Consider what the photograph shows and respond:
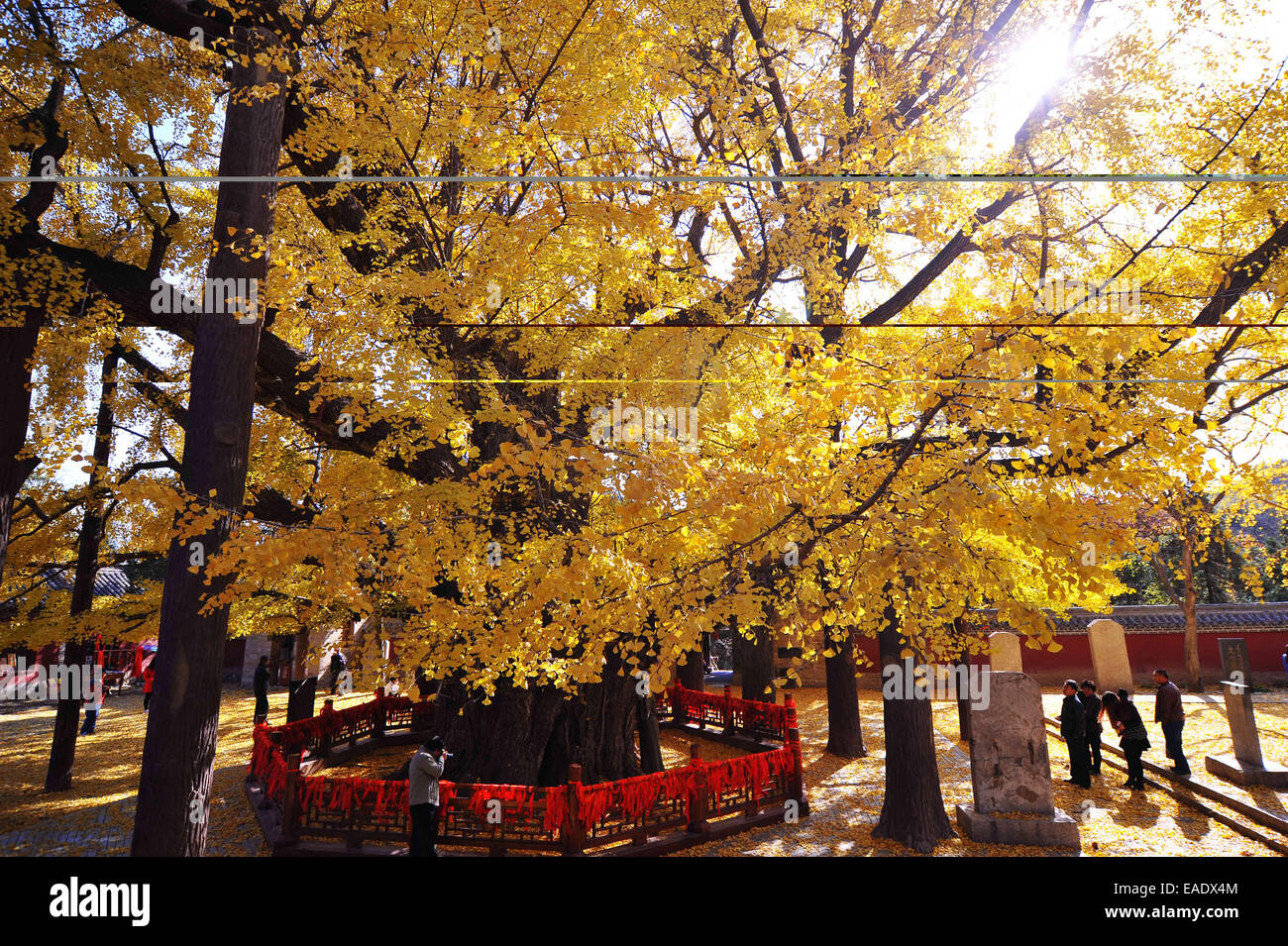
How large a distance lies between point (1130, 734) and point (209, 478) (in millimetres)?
13470

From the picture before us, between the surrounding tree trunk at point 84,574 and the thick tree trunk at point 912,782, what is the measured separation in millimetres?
13497

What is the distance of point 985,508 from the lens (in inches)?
179

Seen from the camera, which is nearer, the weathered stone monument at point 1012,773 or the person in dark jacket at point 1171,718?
the weathered stone monument at point 1012,773

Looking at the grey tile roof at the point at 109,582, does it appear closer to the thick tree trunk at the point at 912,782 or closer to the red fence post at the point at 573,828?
the red fence post at the point at 573,828

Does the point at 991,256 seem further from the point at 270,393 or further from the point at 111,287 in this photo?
the point at 111,287

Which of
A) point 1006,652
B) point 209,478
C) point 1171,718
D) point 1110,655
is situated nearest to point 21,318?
point 209,478

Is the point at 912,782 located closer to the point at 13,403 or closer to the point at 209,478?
the point at 209,478

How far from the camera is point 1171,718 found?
1150 cm

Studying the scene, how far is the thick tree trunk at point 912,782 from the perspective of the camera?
29.8 ft

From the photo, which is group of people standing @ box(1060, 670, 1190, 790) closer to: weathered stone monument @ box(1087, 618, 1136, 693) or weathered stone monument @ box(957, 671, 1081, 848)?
weathered stone monument @ box(957, 671, 1081, 848)

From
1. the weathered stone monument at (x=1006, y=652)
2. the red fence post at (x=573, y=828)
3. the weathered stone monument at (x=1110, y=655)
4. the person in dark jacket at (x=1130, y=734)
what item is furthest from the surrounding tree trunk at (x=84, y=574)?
the weathered stone monument at (x=1110, y=655)

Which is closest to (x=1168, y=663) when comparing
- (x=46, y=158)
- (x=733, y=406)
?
(x=733, y=406)

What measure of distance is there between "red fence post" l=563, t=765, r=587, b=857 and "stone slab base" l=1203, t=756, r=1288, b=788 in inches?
408

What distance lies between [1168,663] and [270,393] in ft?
87.7
